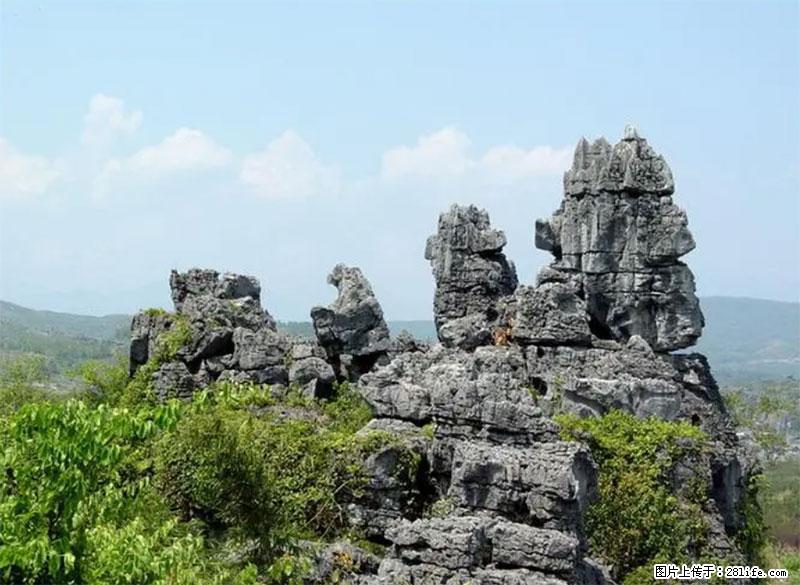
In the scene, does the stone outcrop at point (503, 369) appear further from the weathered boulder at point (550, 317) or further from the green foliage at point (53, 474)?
the green foliage at point (53, 474)

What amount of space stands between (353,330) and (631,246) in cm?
793

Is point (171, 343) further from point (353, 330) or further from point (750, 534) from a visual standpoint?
point (750, 534)

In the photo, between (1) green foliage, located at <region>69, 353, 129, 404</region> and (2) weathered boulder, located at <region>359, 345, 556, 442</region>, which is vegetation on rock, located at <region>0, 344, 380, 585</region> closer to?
(1) green foliage, located at <region>69, 353, 129, 404</region>

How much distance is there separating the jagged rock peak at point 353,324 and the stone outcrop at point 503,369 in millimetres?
42

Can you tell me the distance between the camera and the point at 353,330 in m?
28.7

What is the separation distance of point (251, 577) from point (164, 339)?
1581 centimetres

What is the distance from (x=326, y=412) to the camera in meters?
23.5

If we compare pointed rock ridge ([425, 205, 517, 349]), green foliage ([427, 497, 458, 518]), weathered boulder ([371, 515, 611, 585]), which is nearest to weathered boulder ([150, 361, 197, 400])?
pointed rock ridge ([425, 205, 517, 349])

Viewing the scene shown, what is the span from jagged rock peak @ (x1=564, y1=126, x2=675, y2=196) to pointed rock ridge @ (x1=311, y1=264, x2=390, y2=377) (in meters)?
6.61

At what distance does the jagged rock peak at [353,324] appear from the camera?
93.4 ft

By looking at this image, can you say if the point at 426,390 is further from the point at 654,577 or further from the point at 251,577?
the point at 251,577

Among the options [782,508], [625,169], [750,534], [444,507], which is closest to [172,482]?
[444,507]

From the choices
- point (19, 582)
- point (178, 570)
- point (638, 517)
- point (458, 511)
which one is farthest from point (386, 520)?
point (19, 582)

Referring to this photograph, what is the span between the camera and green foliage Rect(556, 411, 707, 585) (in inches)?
794
